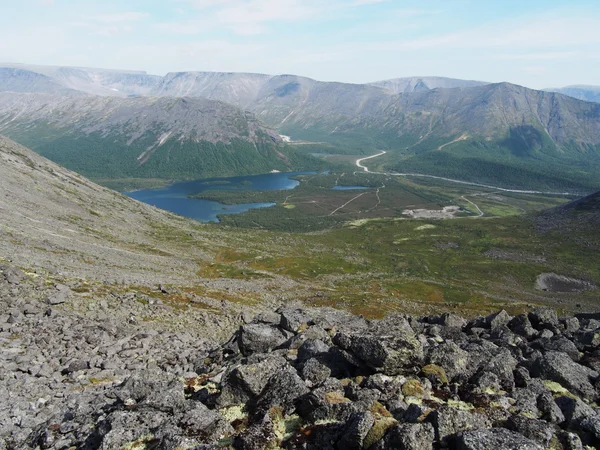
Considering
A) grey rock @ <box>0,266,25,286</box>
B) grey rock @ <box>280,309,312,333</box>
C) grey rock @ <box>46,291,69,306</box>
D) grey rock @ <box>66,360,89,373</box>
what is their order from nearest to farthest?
grey rock @ <box>66,360,89,373</box>, grey rock @ <box>280,309,312,333</box>, grey rock @ <box>46,291,69,306</box>, grey rock @ <box>0,266,25,286</box>

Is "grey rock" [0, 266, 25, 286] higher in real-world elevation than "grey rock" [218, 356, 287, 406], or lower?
lower

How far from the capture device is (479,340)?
3175 centimetres

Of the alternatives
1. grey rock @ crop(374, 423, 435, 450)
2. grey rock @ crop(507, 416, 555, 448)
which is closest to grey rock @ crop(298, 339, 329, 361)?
grey rock @ crop(374, 423, 435, 450)

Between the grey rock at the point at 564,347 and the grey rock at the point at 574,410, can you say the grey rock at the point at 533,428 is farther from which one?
the grey rock at the point at 564,347

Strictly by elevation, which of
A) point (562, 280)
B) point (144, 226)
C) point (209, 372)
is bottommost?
point (562, 280)

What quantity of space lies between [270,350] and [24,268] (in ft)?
123

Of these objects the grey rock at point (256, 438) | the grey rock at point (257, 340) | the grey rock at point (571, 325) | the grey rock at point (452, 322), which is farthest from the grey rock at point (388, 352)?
the grey rock at point (571, 325)

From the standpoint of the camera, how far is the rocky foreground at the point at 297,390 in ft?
57.9

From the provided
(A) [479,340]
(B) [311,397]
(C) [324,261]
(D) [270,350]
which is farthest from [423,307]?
(B) [311,397]

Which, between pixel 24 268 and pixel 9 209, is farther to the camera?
pixel 9 209

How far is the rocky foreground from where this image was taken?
17.6 meters

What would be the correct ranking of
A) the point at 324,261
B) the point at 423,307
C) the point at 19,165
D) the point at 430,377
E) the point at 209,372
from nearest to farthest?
1. the point at 430,377
2. the point at 209,372
3. the point at 423,307
4. the point at 324,261
5. the point at 19,165

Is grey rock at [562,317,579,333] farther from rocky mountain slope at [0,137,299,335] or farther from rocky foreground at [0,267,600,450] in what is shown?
rocky mountain slope at [0,137,299,335]

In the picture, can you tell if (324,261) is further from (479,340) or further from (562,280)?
(479,340)
